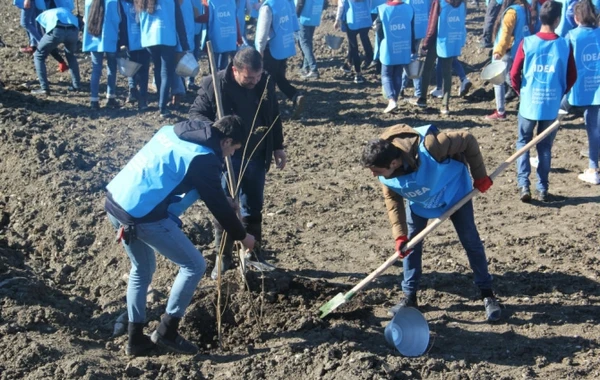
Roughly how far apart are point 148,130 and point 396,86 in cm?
348

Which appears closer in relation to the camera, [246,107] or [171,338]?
[171,338]

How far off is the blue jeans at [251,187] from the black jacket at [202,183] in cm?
127

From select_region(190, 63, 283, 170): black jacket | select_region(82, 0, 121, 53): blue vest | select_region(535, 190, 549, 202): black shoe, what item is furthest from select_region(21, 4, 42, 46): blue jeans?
select_region(535, 190, 549, 202): black shoe

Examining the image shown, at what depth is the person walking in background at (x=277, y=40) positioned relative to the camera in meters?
10.3

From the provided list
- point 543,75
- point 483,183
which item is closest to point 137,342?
point 483,183

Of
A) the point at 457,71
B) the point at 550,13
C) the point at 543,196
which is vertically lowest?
the point at 543,196

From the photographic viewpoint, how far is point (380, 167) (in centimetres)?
468

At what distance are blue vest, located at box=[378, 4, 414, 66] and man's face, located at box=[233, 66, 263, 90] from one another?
5.10 m

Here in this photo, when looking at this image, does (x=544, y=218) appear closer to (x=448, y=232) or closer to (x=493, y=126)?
(x=448, y=232)

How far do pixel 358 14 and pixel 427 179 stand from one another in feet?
26.2

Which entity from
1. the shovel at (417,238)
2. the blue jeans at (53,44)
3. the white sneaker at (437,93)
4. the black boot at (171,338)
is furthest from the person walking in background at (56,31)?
the shovel at (417,238)

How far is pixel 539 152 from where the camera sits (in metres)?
7.55

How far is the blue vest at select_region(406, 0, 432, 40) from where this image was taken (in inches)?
452

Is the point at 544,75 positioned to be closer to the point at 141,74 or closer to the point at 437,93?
the point at 437,93
